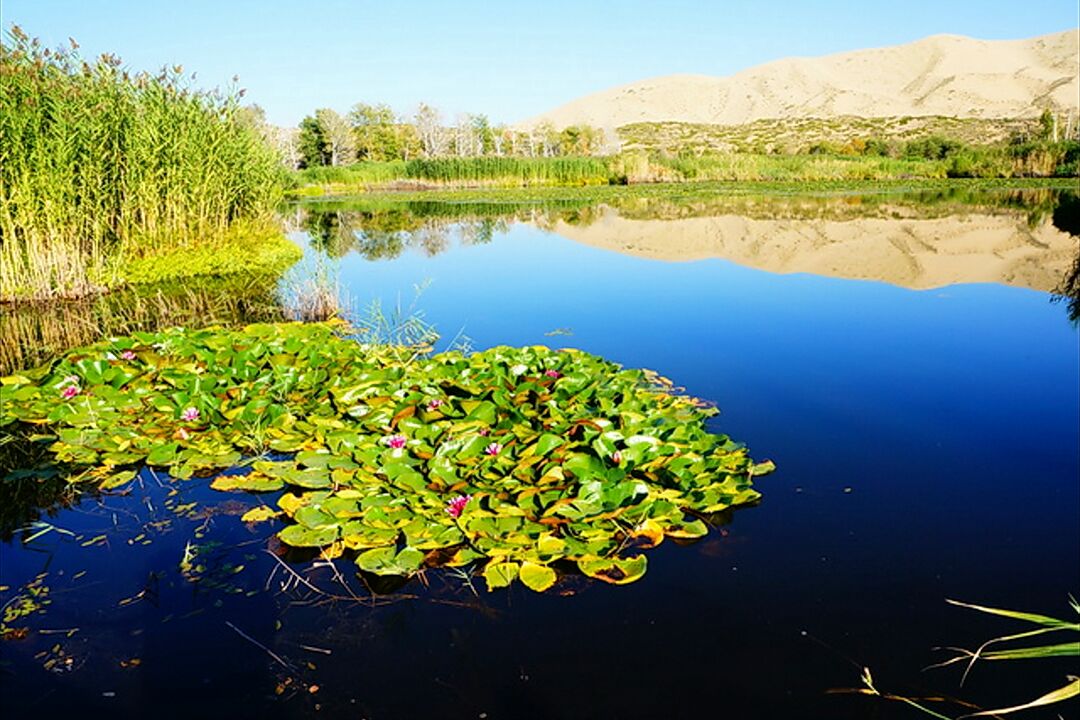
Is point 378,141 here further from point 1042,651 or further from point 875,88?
point 875,88

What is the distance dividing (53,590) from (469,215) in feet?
56.0

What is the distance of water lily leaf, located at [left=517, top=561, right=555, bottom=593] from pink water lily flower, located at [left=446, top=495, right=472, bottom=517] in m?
0.44

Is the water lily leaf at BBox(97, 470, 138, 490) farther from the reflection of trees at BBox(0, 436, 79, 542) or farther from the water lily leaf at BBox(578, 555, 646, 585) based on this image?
the water lily leaf at BBox(578, 555, 646, 585)

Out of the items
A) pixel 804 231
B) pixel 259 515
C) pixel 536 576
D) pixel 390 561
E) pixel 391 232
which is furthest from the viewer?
pixel 391 232

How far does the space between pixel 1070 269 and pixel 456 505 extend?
1060 cm

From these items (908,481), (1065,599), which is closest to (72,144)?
(908,481)

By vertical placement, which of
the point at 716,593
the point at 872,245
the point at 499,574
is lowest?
the point at 716,593

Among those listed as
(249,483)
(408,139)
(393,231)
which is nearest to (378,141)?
(408,139)

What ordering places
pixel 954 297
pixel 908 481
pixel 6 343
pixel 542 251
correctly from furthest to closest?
pixel 542 251 < pixel 954 297 < pixel 6 343 < pixel 908 481

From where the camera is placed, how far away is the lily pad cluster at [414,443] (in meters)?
3.01

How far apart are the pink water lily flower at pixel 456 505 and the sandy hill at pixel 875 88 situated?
8066 centimetres

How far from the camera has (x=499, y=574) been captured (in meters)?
2.76

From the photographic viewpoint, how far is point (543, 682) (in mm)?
2273

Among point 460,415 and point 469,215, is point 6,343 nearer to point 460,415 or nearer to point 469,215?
point 460,415
